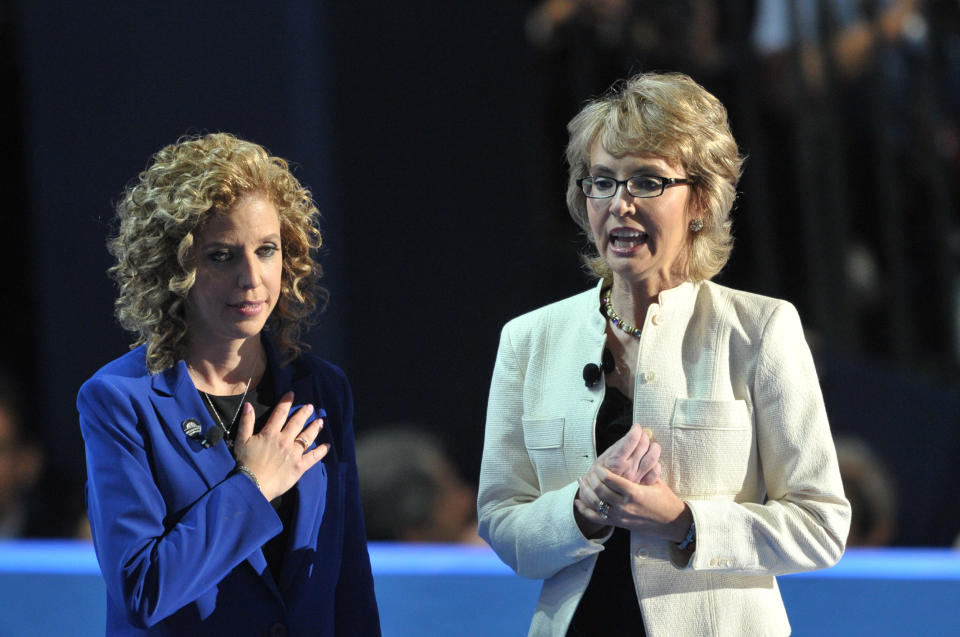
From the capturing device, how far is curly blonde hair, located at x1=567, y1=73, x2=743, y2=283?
1868 mm

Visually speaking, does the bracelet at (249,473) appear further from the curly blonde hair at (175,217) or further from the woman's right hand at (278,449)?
the curly blonde hair at (175,217)

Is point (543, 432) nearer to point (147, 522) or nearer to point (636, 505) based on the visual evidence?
point (636, 505)

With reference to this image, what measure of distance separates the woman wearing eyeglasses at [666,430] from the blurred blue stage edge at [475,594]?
1.69ft

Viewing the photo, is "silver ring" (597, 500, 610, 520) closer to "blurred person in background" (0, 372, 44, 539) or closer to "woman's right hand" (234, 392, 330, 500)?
"woman's right hand" (234, 392, 330, 500)

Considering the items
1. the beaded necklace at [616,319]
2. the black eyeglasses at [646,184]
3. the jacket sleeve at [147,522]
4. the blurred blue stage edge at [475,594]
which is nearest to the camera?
the jacket sleeve at [147,522]

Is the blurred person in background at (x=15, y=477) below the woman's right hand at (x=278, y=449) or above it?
below

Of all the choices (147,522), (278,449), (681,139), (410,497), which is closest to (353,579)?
(278,449)

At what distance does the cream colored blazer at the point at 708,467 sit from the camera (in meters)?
1.82

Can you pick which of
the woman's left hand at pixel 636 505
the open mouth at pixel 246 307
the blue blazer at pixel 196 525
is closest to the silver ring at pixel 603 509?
the woman's left hand at pixel 636 505

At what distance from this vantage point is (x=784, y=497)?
6.09 ft

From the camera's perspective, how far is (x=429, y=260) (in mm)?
5055

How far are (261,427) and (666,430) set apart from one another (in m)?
0.64

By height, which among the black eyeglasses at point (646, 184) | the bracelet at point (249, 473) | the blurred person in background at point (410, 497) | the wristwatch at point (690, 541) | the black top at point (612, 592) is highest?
the black eyeglasses at point (646, 184)

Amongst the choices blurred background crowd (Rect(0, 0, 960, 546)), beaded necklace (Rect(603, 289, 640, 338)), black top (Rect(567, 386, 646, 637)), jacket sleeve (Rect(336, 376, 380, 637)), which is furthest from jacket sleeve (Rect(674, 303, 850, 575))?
blurred background crowd (Rect(0, 0, 960, 546))
